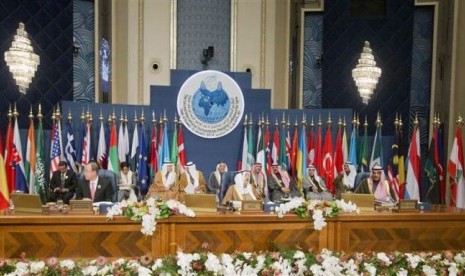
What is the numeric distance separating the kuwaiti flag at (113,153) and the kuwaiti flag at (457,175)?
564 cm

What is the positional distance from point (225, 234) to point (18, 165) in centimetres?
449

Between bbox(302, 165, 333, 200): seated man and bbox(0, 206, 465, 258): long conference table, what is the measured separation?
2.50 meters

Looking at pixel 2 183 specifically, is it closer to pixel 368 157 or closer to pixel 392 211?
pixel 392 211

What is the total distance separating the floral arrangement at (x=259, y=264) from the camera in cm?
320

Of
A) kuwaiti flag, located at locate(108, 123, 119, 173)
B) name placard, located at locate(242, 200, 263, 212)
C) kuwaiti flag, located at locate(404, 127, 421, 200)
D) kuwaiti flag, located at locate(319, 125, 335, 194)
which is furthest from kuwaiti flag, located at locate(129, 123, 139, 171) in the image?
kuwaiti flag, located at locate(404, 127, 421, 200)

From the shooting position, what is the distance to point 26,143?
696 centimetres

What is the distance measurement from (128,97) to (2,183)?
3.66 m

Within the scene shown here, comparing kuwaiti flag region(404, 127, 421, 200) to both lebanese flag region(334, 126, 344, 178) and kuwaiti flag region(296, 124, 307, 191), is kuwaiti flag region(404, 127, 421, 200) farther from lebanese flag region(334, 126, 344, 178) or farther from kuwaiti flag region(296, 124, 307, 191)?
kuwaiti flag region(296, 124, 307, 191)

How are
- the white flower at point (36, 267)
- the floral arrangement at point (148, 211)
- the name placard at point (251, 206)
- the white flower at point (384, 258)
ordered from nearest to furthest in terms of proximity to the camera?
the white flower at point (36, 267) → the floral arrangement at point (148, 211) → the white flower at point (384, 258) → the name placard at point (251, 206)

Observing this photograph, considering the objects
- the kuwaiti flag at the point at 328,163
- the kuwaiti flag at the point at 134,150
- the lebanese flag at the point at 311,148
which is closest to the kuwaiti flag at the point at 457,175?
the kuwaiti flag at the point at 328,163

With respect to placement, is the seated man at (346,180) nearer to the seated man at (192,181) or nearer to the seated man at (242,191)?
the seated man at (242,191)

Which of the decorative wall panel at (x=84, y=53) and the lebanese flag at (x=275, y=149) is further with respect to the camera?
the decorative wall panel at (x=84, y=53)

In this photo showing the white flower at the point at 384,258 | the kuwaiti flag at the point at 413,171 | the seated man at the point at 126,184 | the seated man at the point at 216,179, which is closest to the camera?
the white flower at the point at 384,258

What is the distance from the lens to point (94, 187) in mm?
5160
